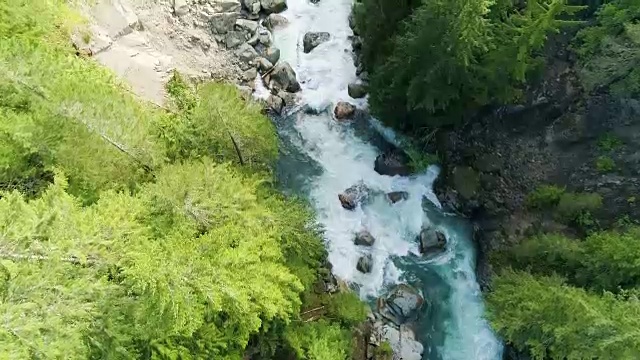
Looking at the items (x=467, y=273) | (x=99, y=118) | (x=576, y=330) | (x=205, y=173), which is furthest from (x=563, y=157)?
(x=99, y=118)

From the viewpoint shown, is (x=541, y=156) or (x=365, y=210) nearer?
(x=541, y=156)

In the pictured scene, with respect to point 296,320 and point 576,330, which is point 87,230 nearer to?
point 296,320

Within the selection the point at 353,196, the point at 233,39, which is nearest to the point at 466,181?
the point at 353,196

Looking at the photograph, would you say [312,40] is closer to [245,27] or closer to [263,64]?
[263,64]

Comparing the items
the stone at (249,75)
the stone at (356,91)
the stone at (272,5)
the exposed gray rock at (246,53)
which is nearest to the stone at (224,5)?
the stone at (272,5)

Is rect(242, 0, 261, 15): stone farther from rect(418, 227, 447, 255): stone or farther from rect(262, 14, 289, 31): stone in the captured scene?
rect(418, 227, 447, 255): stone

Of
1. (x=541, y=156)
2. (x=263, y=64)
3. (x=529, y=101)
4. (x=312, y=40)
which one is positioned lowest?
(x=263, y=64)

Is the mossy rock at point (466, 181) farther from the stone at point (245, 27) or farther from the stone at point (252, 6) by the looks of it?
the stone at point (252, 6)
